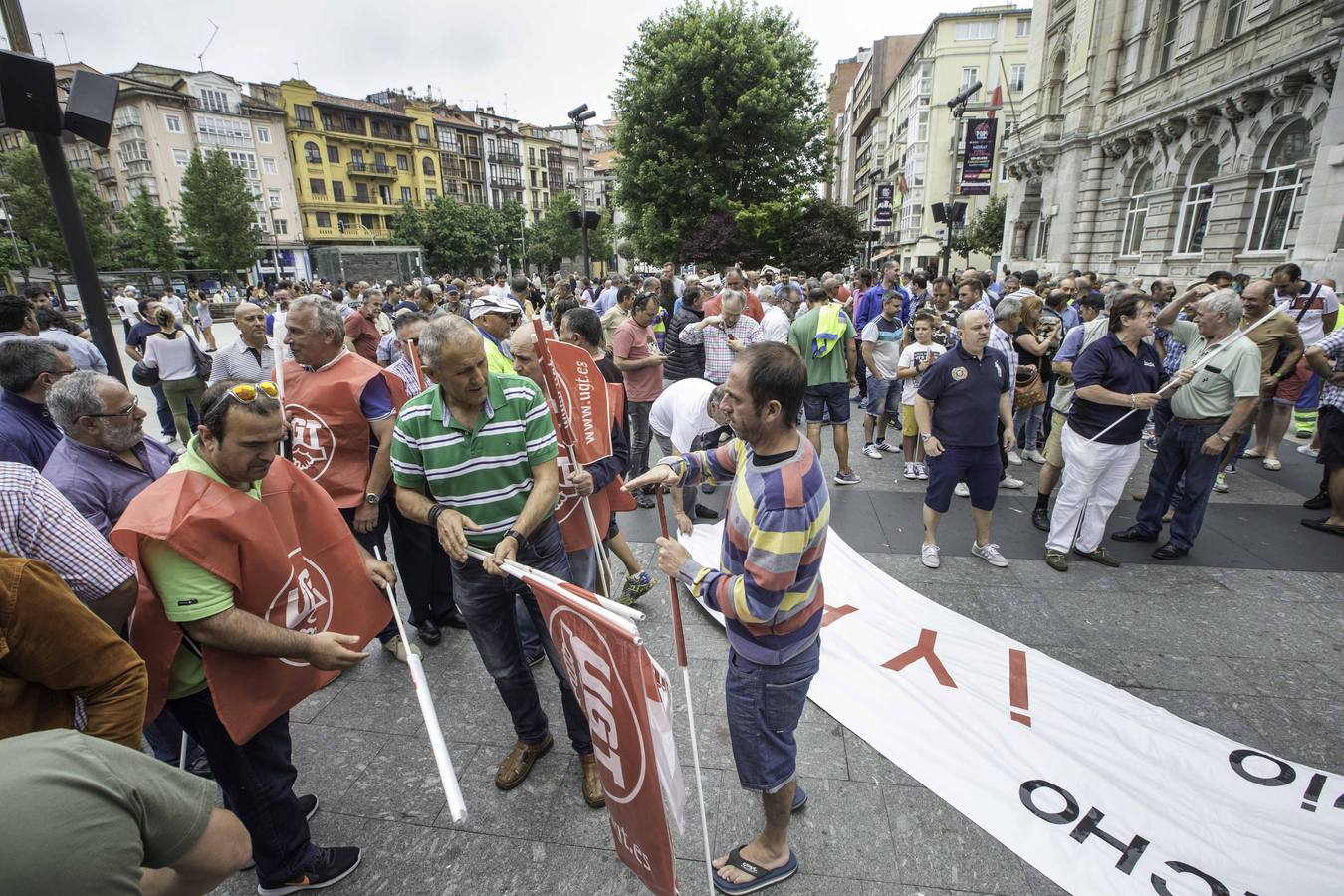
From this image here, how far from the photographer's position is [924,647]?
3783mm

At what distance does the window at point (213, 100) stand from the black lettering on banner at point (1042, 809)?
68.6m

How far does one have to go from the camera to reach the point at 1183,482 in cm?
498

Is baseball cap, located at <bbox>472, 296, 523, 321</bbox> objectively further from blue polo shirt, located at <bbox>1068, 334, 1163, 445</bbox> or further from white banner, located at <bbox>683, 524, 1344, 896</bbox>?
blue polo shirt, located at <bbox>1068, 334, 1163, 445</bbox>

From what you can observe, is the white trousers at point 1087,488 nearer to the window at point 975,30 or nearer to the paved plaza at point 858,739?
the paved plaza at point 858,739

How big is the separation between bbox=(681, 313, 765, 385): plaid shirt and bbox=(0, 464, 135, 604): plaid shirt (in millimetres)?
5313

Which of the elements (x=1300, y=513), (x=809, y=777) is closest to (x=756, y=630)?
(x=809, y=777)

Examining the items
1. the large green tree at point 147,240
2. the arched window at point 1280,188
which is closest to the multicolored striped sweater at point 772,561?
the arched window at point 1280,188

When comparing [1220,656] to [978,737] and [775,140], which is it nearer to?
[978,737]

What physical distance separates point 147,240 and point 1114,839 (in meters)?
50.9

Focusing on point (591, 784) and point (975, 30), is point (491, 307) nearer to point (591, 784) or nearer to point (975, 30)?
point (591, 784)

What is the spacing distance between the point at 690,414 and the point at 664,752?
2854 mm

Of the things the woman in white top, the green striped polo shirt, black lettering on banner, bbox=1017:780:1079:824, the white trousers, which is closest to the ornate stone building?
the white trousers

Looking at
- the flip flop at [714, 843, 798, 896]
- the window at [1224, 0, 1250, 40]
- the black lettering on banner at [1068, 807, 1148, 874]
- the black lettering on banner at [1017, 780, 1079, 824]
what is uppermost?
the window at [1224, 0, 1250, 40]

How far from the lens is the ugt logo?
2082 millimetres
